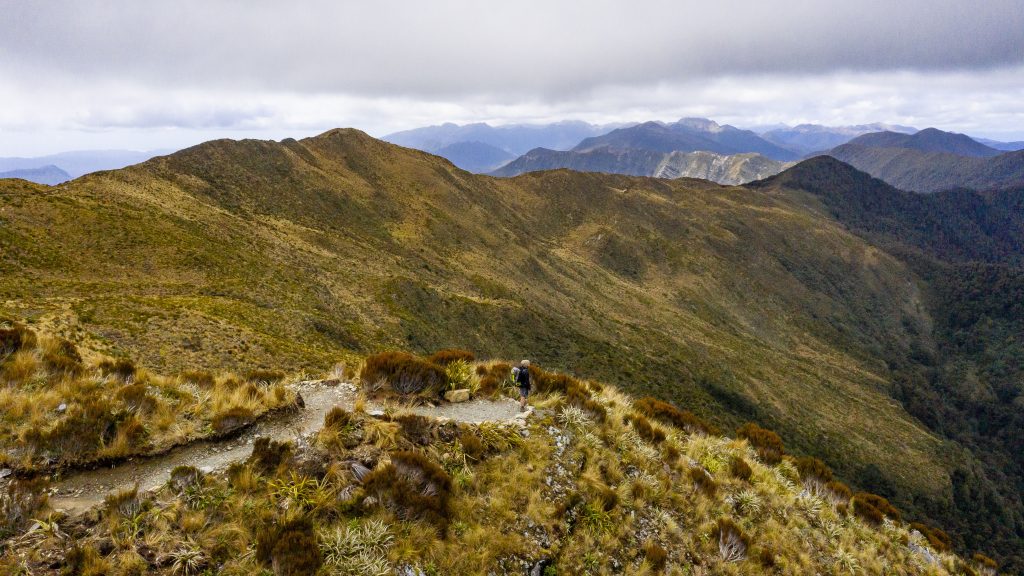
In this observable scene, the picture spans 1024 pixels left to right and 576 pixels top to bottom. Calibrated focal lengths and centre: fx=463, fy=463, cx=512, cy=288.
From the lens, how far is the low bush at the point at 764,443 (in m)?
17.8

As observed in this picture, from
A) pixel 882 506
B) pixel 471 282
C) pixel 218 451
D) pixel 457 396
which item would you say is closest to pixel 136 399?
pixel 218 451

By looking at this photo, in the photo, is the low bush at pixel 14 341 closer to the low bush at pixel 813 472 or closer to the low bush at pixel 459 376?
the low bush at pixel 459 376

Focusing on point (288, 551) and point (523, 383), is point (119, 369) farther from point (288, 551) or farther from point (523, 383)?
point (523, 383)

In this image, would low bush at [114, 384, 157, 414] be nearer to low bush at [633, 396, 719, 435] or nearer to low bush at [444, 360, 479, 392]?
low bush at [444, 360, 479, 392]

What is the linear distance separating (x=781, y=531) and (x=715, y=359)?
249ft

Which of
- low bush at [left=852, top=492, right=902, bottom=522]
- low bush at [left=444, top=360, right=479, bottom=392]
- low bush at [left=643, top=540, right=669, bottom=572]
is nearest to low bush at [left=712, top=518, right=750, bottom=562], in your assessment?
low bush at [left=643, top=540, right=669, bottom=572]

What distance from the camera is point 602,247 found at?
11544cm

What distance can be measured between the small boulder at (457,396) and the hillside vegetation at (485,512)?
57.9 inches

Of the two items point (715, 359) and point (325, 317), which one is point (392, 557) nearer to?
point (325, 317)

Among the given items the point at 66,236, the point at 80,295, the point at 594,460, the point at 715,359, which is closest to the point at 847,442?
the point at 715,359

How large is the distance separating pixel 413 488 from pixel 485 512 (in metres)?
1.59

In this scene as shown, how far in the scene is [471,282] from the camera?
68875mm

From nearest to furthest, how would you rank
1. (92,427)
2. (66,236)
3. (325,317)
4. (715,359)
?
1. (92,427)
2. (66,236)
3. (325,317)
4. (715,359)

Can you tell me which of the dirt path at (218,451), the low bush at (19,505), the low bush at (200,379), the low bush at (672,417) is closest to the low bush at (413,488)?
the dirt path at (218,451)
